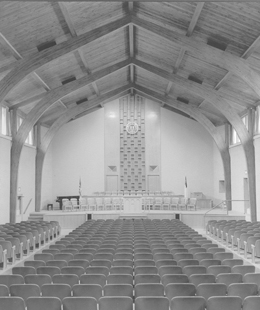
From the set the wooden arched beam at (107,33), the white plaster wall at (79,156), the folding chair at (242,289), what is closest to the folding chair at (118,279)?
the folding chair at (242,289)

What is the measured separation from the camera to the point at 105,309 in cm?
471

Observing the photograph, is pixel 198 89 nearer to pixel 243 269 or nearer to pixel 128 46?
pixel 128 46

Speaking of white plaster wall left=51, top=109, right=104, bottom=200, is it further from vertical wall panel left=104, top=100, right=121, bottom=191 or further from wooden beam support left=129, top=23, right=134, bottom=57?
wooden beam support left=129, top=23, right=134, bottom=57

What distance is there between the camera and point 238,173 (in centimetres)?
2398

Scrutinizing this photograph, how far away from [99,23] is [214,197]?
56.3 feet

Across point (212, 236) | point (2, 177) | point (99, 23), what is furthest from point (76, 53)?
point (212, 236)

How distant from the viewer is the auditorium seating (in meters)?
4.73

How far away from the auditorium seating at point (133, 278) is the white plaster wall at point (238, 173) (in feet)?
42.5

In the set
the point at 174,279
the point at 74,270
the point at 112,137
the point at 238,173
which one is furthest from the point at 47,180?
the point at 174,279

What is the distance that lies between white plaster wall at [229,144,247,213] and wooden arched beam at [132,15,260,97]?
9.59m

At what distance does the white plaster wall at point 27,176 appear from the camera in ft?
75.3

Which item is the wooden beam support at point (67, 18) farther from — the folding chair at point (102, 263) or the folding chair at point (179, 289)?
the folding chair at point (179, 289)

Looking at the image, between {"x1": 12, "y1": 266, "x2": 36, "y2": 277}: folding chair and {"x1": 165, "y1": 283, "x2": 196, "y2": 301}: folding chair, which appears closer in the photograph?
{"x1": 165, "y1": 283, "x2": 196, "y2": 301}: folding chair

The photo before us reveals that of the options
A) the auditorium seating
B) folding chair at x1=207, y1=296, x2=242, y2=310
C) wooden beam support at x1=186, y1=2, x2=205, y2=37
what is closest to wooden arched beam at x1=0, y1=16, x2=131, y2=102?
wooden beam support at x1=186, y1=2, x2=205, y2=37
